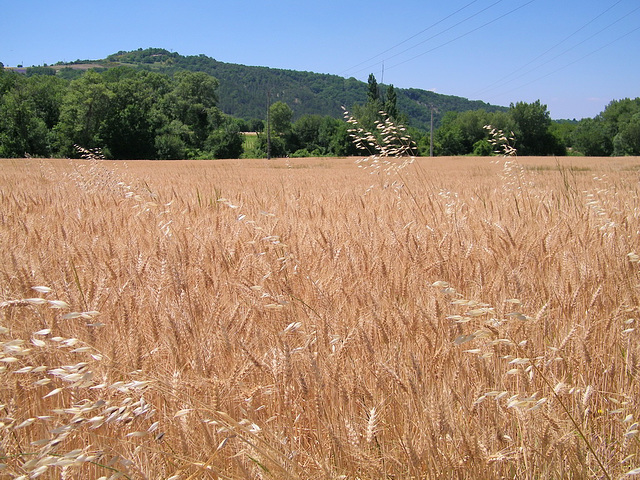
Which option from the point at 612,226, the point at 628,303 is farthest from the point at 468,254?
the point at 612,226

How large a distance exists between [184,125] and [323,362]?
69.2m

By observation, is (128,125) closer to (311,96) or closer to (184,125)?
(184,125)

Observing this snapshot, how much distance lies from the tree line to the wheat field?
1542 inches

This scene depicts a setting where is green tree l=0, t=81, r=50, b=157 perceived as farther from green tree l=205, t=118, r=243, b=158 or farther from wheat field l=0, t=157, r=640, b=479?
wheat field l=0, t=157, r=640, b=479

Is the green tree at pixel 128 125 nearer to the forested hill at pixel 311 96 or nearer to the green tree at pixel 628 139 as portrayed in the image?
the green tree at pixel 628 139

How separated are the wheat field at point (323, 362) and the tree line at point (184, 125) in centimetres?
3917

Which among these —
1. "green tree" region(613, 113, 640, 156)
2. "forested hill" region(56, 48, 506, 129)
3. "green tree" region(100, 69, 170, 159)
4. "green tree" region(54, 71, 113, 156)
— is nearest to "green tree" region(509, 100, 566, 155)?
"green tree" region(613, 113, 640, 156)

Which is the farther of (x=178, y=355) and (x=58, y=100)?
(x=58, y=100)

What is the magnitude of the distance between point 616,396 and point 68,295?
1.46 meters

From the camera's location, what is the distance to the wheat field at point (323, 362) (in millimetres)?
867

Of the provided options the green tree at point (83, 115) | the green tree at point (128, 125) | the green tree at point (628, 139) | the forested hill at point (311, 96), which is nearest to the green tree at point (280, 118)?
the green tree at point (128, 125)

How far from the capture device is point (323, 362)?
1.12m

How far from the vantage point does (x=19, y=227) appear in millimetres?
2631

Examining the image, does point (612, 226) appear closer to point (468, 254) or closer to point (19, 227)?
point (468, 254)
